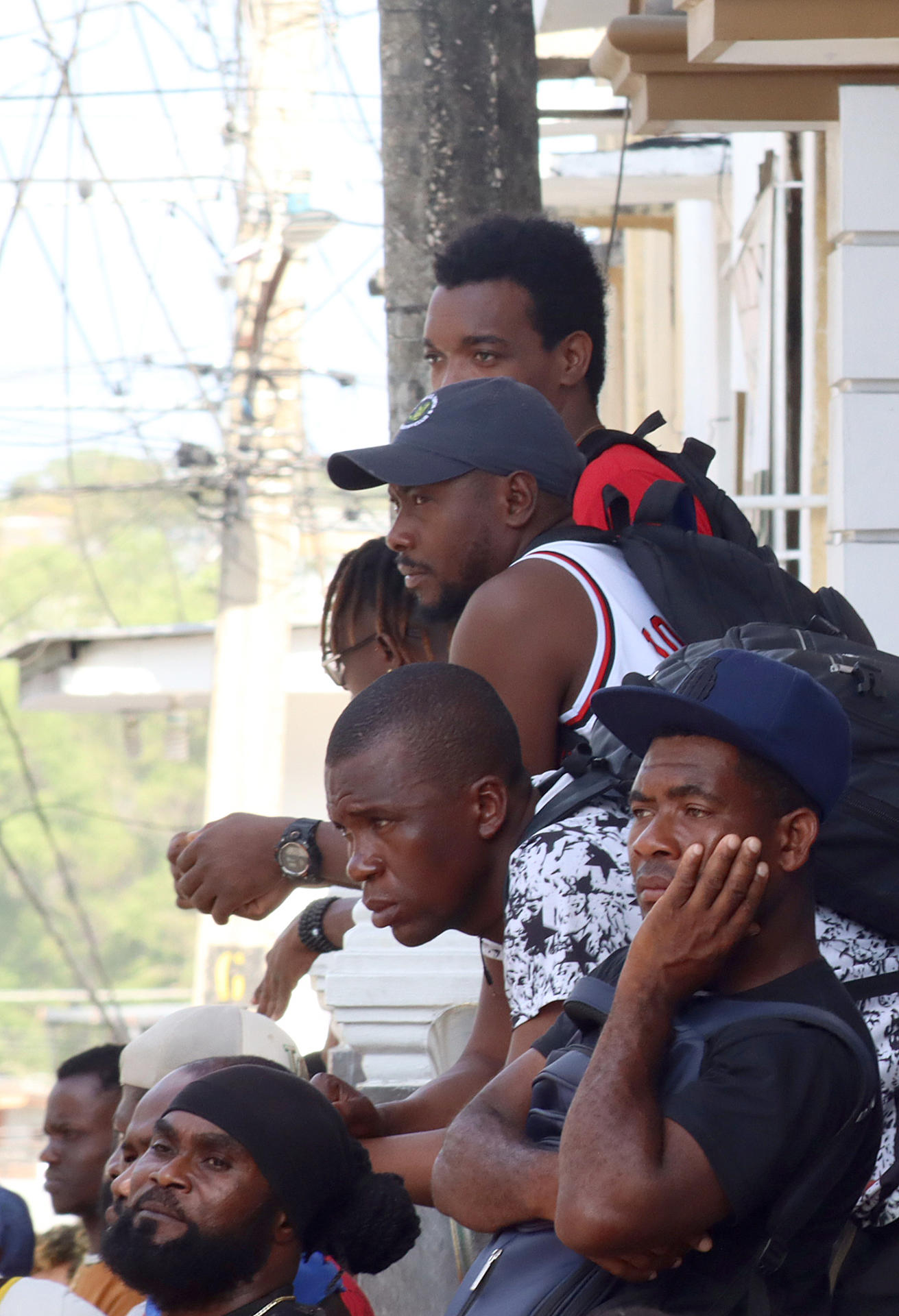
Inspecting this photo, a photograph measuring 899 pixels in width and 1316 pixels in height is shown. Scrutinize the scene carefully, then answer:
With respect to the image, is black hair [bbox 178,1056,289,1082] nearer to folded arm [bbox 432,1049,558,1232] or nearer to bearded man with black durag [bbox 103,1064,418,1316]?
bearded man with black durag [bbox 103,1064,418,1316]

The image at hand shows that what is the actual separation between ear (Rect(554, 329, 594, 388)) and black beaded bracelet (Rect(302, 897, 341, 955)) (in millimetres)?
1337

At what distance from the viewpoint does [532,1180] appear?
84.6 inches

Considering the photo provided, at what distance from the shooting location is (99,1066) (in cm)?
502

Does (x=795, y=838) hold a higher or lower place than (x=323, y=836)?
higher

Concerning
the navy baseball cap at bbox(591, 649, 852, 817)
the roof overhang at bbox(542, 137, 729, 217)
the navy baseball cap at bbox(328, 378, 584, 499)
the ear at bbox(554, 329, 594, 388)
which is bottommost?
the navy baseball cap at bbox(591, 649, 852, 817)

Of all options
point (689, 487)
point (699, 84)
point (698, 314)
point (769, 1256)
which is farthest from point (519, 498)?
point (698, 314)

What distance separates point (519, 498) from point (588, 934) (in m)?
0.94

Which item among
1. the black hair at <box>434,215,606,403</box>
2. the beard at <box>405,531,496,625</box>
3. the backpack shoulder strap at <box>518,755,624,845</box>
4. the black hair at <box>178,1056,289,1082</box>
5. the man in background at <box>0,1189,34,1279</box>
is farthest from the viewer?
the man in background at <box>0,1189,34,1279</box>

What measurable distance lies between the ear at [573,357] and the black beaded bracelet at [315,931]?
4.39ft

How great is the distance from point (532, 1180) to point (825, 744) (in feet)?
2.07

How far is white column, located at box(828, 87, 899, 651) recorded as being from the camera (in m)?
5.76

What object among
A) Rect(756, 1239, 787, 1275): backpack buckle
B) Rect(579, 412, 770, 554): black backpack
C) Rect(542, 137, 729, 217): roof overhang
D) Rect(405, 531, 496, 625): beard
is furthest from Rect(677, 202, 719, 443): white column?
Rect(756, 1239, 787, 1275): backpack buckle

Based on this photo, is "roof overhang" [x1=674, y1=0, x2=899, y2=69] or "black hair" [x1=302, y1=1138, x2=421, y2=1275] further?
"roof overhang" [x1=674, y1=0, x2=899, y2=69]

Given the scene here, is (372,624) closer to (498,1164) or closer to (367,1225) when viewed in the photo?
(367,1225)
